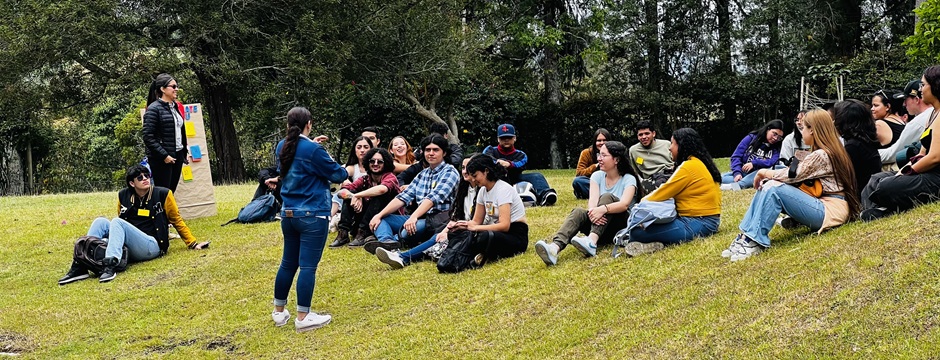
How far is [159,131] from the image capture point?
31.0 ft

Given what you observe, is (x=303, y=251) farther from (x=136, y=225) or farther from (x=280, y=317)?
(x=136, y=225)

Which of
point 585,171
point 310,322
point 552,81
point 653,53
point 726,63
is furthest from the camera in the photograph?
point 552,81

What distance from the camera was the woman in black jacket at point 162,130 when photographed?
9375 millimetres

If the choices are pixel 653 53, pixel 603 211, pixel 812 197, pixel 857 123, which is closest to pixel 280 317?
pixel 603 211

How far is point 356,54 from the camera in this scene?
70.2 feet

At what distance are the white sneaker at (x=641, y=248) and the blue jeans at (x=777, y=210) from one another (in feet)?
2.92

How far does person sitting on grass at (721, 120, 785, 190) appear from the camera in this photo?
10891 mm

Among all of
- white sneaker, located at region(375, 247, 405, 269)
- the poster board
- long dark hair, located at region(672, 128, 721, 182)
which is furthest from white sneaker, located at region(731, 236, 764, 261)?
the poster board

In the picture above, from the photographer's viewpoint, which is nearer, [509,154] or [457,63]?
[509,154]

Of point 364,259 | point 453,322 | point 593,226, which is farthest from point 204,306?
point 593,226

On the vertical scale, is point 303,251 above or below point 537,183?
above

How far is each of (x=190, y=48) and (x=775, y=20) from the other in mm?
15514

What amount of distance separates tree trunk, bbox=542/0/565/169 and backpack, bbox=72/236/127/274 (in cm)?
1689

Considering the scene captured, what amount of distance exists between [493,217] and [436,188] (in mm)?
1066
